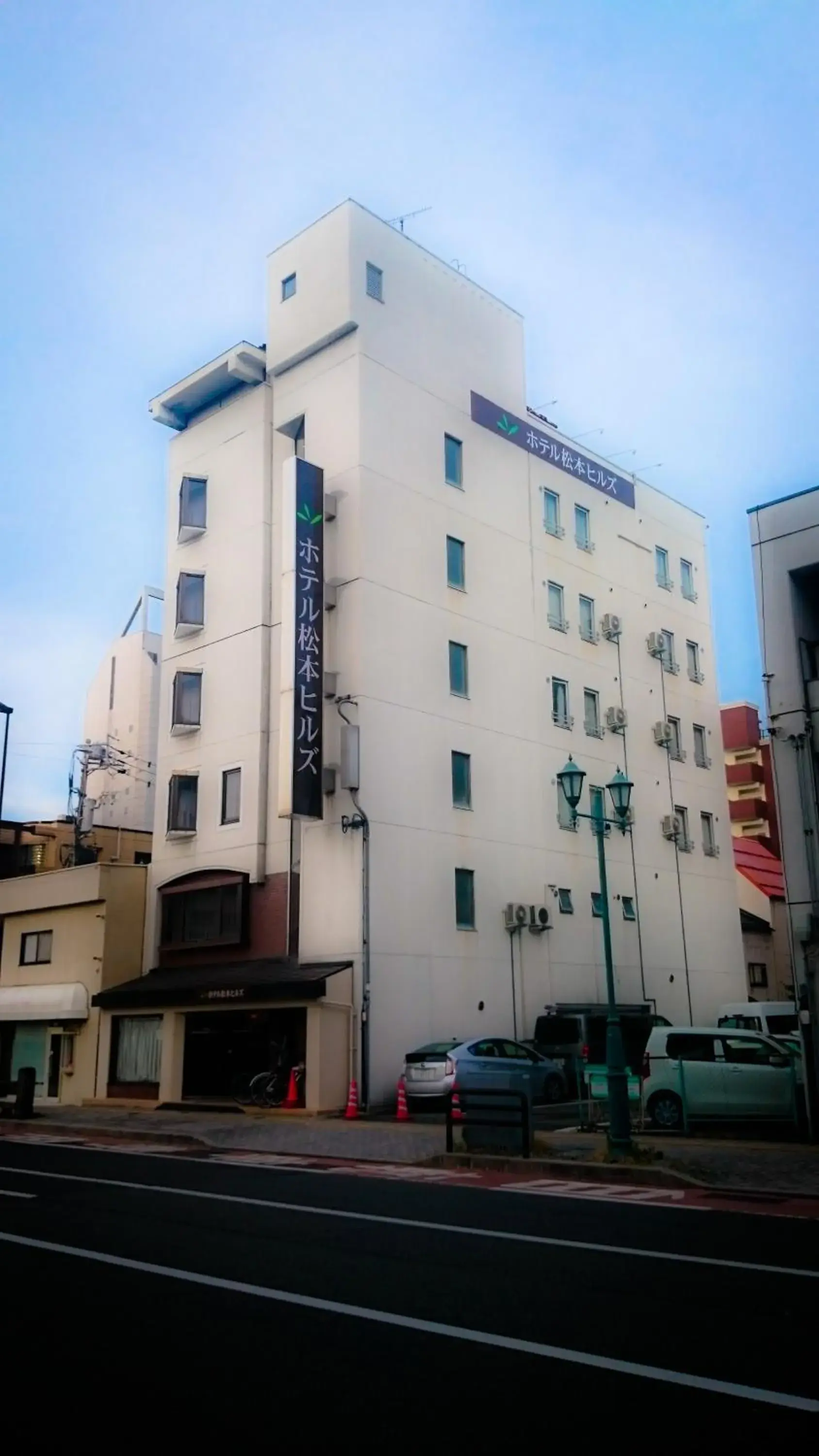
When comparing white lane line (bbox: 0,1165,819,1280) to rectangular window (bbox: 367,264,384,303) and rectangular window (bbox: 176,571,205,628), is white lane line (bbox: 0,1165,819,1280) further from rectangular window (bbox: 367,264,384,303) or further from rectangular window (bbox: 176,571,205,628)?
rectangular window (bbox: 367,264,384,303)

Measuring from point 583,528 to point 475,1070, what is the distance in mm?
20021

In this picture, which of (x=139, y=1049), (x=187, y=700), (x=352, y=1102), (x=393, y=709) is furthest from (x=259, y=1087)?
(x=187, y=700)

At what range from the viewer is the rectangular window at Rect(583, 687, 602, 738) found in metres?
35.8

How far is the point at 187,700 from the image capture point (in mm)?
32156

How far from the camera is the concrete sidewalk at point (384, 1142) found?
14.5m

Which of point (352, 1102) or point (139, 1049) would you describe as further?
point (139, 1049)

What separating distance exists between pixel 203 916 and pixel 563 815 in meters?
10.5

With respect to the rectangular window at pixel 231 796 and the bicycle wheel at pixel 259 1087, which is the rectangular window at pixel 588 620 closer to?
the rectangular window at pixel 231 796

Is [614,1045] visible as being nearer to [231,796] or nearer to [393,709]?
[393,709]

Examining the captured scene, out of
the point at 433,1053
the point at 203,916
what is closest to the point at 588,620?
the point at 203,916

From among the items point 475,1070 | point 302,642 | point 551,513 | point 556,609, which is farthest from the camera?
point 551,513

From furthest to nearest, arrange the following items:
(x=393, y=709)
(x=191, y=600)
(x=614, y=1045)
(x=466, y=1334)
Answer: (x=191, y=600) < (x=393, y=709) < (x=614, y=1045) < (x=466, y=1334)

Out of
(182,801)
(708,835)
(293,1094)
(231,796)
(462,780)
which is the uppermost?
(708,835)

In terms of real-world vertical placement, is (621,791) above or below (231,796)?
below
